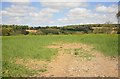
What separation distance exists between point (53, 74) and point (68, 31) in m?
30.0

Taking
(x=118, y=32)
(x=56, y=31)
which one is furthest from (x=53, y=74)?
(x=56, y=31)

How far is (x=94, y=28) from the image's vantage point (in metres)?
40.5

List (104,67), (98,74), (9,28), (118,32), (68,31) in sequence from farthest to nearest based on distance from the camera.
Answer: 1. (68,31)
2. (9,28)
3. (118,32)
4. (104,67)
5. (98,74)

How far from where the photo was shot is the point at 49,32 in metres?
37.0

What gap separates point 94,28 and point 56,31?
22.5 feet

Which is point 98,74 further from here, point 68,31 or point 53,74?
point 68,31

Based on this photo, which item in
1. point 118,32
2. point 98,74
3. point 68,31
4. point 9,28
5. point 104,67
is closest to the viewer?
point 98,74

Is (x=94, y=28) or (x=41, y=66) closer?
(x=41, y=66)

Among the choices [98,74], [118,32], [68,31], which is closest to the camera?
[98,74]

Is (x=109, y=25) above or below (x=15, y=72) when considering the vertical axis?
above

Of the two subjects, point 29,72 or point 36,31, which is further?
point 36,31

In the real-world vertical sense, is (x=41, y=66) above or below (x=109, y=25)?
below

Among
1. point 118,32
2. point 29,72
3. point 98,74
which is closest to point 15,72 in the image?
point 29,72

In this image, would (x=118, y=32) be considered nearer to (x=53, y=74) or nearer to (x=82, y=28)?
(x=82, y=28)
